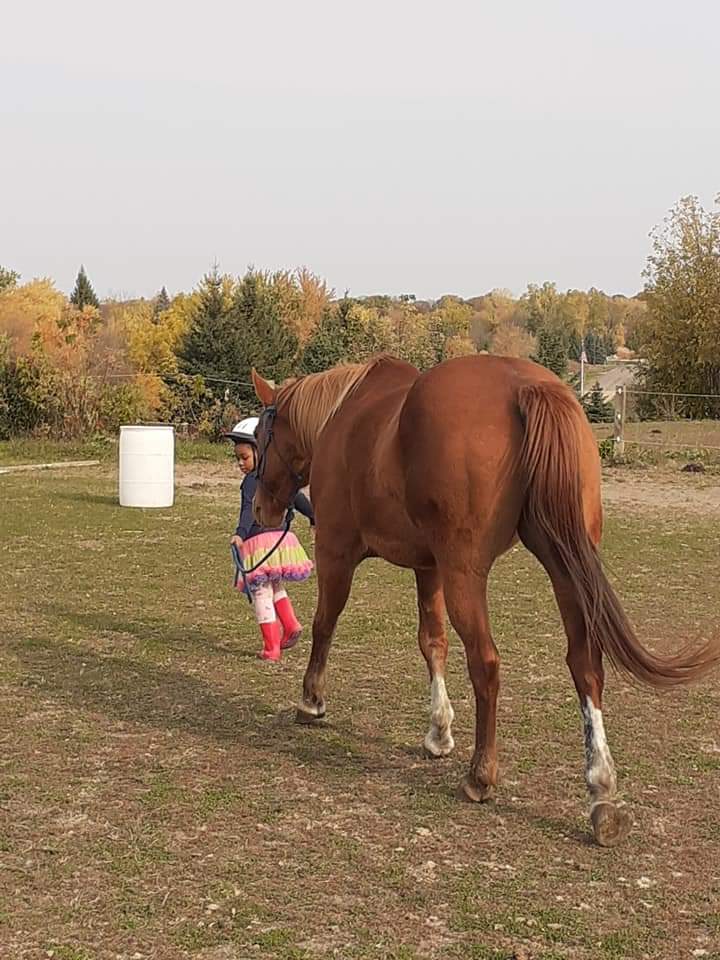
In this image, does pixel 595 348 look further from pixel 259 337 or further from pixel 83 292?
pixel 259 337

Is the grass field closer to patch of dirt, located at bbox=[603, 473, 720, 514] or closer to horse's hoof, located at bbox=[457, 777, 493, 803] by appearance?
horse's hoof, located at bbox=[457, 777, 493, 803]

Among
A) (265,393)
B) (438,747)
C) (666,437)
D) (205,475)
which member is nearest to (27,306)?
(205,475)

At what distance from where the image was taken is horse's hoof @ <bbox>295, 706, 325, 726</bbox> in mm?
5566

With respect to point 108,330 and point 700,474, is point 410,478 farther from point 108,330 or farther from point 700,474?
point 108,330

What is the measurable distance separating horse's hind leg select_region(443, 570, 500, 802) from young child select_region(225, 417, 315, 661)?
2.63 metres

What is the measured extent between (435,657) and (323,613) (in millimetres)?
629

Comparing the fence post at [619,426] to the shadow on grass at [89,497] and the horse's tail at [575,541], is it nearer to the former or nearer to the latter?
the shadow on grass at [89,497]

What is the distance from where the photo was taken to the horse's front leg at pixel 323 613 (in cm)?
538

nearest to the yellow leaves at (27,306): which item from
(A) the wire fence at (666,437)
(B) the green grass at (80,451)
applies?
(B) the green grass at (80,451)

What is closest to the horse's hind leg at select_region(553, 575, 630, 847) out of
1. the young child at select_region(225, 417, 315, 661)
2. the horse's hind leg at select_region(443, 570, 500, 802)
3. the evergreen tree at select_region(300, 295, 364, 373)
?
the horse's hind leg at select_region(443, 570, 500, 802)

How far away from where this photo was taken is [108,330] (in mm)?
46281

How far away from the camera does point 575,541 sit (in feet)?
13.8

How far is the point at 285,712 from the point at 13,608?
358 cm

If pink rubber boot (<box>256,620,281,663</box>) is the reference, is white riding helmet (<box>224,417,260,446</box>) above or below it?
above
